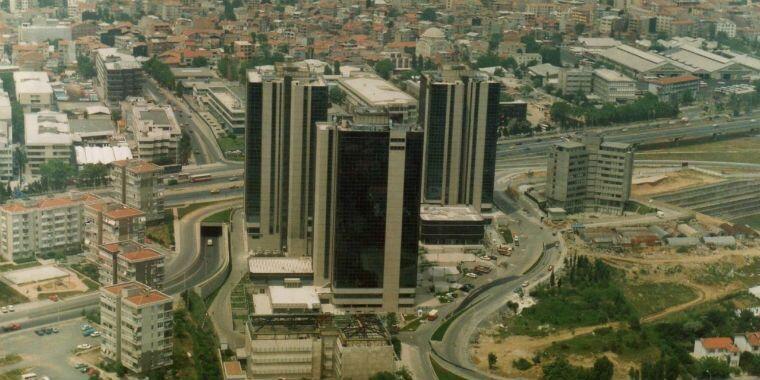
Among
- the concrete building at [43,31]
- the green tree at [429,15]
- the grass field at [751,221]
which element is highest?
the green tree at [429,15]

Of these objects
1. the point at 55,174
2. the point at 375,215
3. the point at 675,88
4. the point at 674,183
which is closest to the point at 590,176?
the point at 674,183

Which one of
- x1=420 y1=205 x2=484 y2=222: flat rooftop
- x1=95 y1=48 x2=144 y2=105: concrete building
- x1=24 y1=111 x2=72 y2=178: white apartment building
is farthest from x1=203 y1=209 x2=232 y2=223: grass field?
x1=95 y1=48 x2=144 y2=105: concrete building

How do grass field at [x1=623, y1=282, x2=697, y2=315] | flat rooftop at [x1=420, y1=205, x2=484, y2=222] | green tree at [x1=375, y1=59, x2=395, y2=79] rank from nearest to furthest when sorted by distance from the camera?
grass field at [x1=623, y1=282, x2=697, y2=315] → flat rooftop at [x1=420, y1=205, x2=484, y2=222] → green tree at [x1=375, y1=59, x2=395, y2=79]

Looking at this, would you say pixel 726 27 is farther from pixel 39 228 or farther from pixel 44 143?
pixel 39 228

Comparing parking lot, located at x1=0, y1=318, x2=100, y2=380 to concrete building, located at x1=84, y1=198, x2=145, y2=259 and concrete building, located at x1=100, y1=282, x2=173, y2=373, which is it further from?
concrete building, located at x1=84, y1=198, x2=145, y2=259

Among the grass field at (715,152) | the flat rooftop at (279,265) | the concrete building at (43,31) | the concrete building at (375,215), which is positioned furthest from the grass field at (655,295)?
the concrete building at (43,31)

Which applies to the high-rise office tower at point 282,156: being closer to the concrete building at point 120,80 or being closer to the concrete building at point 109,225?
the concrete building at point 109,225

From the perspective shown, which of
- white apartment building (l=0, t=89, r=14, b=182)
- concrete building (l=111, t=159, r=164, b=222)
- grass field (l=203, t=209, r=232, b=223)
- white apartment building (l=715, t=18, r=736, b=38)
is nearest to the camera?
concrete building (l=111, t=159, r=164, b=222)
